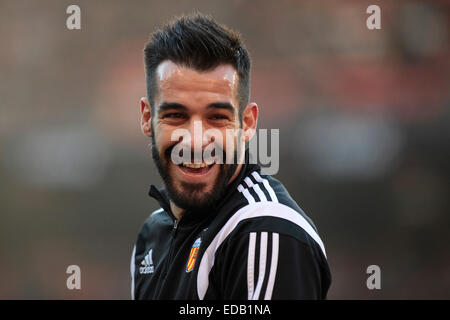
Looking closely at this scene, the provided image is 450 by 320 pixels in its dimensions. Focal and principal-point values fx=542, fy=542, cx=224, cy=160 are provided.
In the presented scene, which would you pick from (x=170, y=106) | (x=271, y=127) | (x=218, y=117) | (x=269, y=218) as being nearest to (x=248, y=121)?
(x=218, y=117)

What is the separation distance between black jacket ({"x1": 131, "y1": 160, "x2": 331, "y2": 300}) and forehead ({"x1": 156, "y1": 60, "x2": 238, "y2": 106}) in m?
0.30

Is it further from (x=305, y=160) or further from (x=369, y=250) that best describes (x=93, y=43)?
(x=369, y=250)

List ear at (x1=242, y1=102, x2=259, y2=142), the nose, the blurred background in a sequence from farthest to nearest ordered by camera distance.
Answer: the blurred background < ear at (x1=242, y1=102, x2=259, y2=142) < the nose

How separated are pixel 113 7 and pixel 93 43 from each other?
0.57 meters

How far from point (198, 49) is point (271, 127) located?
525 centimetres

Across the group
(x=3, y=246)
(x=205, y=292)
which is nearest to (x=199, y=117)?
(x=205, y=292)

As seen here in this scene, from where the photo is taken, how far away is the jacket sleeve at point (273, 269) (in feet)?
4.75

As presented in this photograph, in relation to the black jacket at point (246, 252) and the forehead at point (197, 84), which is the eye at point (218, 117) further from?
the black jacket at point (246, 252)

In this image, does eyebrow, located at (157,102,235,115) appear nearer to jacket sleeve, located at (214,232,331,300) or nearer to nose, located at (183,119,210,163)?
nose, located at (183,119,210,163)

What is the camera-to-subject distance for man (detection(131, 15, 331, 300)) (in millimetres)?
1483

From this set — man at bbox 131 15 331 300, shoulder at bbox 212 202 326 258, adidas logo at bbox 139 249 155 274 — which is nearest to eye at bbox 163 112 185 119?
man at bbox 131 15 331 300

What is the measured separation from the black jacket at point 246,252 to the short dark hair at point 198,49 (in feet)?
1.10

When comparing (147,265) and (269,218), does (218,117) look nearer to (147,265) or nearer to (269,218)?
(269,218)
